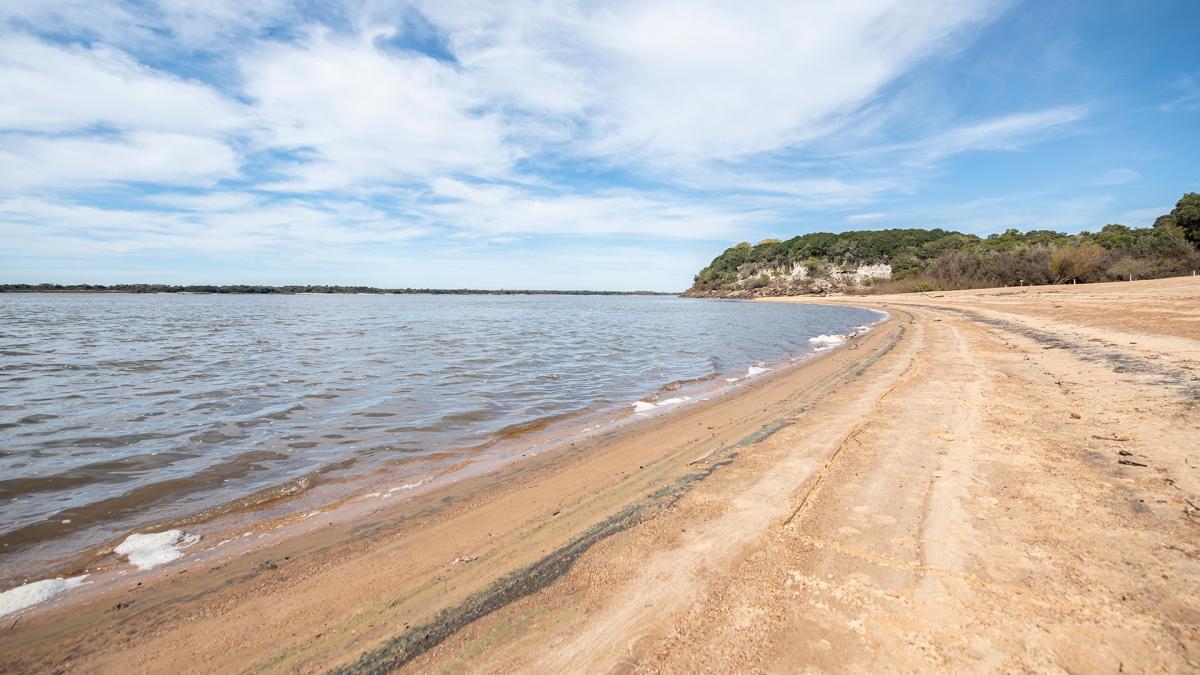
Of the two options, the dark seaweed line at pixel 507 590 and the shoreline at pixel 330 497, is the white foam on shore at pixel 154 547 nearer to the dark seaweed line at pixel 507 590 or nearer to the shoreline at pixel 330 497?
the shoreline at pixel 330 497

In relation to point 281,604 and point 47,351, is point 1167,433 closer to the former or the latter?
point 281,604

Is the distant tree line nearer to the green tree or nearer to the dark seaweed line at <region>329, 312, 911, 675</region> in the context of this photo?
the green tree

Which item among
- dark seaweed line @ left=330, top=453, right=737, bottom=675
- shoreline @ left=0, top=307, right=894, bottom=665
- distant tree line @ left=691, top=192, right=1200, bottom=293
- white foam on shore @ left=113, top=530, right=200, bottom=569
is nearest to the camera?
dark seaweed line @ left=330, top=453, right=737, bottom=675

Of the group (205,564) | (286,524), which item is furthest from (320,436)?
(205,564)

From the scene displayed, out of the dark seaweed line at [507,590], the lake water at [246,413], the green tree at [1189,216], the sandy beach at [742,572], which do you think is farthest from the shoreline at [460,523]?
the green tree at [1189,216]

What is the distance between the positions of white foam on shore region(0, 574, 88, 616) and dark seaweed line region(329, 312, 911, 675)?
277 centimetres

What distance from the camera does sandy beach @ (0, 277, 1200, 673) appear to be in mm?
2207

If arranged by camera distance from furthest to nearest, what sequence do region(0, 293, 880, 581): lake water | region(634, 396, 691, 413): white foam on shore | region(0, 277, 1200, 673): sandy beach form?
region(634, 396, 691, 413): white foam on shore → region(0, 293, 880, 581): lake water → region(0, 277, 1200, 673): sandy beach

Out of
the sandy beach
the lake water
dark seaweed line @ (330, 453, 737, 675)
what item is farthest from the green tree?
dark seaweed line @ (330, 453, 737, 675)

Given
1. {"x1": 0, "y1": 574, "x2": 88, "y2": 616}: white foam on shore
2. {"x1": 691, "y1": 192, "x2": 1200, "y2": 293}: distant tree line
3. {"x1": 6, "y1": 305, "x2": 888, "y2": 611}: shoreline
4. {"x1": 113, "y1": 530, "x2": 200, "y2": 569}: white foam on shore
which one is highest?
{"x1": 691, "y1": 192, "x2": 1200, "y2": 293}: distant tree line

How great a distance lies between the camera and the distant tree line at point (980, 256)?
4041 cm

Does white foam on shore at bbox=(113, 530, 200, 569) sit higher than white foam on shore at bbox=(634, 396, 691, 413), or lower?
higher

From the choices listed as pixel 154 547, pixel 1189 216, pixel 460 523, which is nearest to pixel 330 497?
pixel 154 547

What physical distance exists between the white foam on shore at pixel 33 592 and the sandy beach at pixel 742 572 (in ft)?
0.57
